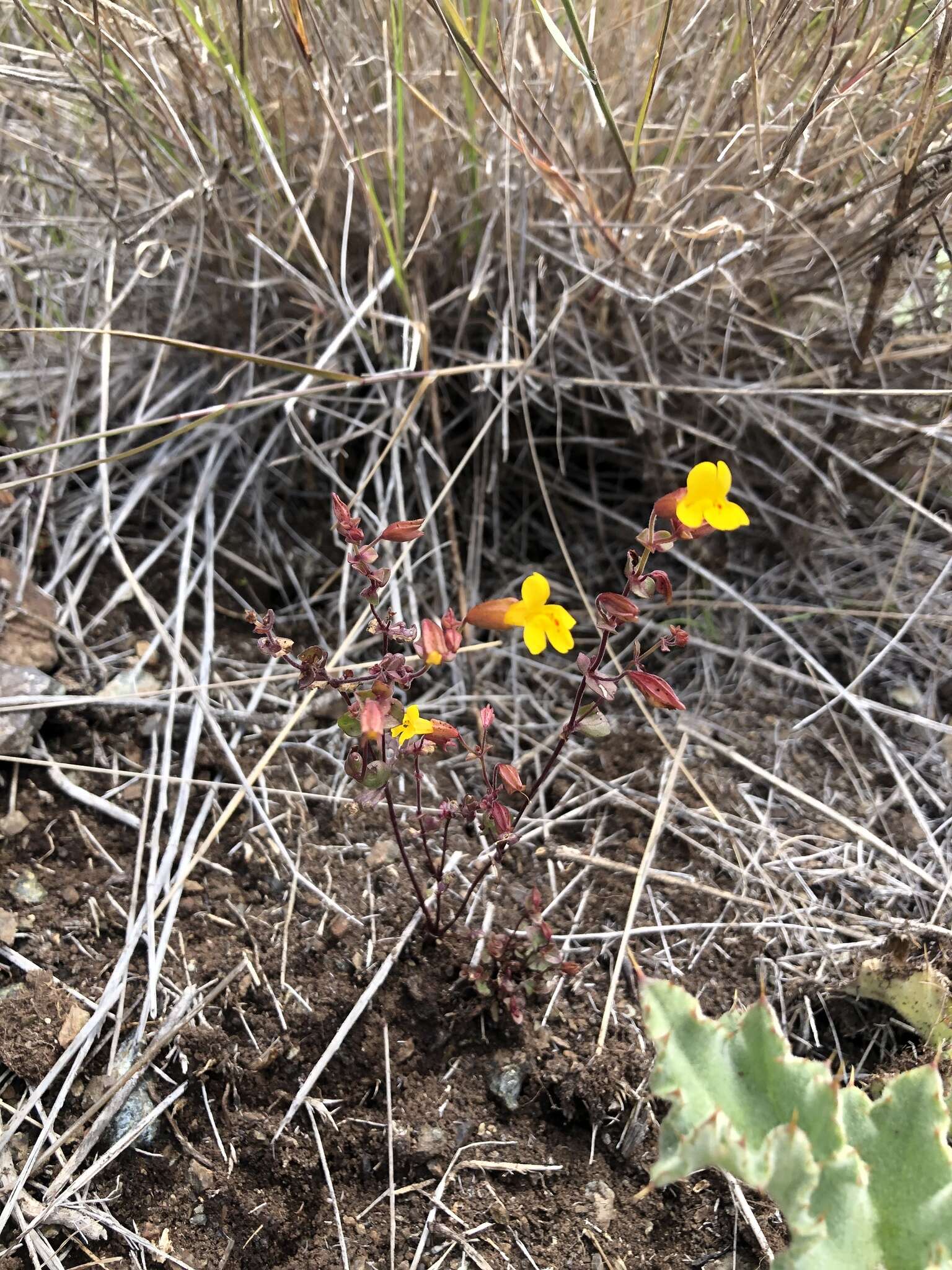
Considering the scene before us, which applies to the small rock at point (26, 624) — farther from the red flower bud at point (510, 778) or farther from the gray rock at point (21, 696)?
the red flower bud at point (510, 778)

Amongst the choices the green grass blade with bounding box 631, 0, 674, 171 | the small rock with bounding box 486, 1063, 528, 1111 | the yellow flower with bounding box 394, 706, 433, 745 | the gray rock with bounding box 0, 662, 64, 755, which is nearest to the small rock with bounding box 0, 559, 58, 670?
the gray rock with bounding box 0, 662, 64, 755

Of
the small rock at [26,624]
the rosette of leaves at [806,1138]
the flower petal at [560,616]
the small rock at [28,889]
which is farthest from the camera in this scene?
the small rock at [26,624]

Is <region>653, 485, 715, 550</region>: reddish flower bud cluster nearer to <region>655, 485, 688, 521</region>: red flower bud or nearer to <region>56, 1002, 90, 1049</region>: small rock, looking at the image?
<region>655, 485, 688, 521</region>: red flower bud

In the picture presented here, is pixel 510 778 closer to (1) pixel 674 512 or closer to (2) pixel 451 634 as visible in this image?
(2) pixel 451 634

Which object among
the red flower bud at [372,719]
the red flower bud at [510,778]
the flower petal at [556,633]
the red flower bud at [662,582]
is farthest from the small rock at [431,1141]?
the red flower bud at [662,582]

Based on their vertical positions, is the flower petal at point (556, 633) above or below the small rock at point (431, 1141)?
above

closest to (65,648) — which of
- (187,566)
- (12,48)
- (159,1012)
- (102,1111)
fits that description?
(187,566)
